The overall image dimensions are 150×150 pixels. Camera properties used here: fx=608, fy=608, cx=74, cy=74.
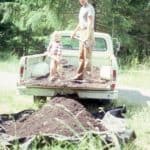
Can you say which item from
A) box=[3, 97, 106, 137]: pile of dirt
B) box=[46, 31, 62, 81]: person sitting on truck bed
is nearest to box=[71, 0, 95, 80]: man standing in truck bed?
box=[46, 31, 62, 81]: person sitting on truck bed

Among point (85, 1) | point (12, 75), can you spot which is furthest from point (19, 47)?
point (85, 1)

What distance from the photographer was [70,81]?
1170 centimetres

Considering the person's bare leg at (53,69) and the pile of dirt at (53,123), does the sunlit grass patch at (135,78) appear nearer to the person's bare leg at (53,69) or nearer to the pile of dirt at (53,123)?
the person's bare leg at (53,69)

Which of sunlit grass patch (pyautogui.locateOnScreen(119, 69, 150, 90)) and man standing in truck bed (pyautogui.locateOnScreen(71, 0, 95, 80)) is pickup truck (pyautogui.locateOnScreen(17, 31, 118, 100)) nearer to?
man standing in truck bed (pyautogui.locateOnScreen(71, 0, 95, 80))

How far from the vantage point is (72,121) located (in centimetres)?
861

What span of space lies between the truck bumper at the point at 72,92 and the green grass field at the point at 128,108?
0.46m

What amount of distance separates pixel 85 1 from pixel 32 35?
56.2 feet

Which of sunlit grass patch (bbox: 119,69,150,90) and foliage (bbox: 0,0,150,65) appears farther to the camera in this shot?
foliage (bbox: 0,0,150,65)

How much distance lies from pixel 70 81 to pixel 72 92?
1.23 ft

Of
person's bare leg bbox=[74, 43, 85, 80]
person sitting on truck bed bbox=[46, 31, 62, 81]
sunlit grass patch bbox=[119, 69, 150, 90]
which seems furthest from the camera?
sunlit grass patch bbox=[119, 69, 150, 90]

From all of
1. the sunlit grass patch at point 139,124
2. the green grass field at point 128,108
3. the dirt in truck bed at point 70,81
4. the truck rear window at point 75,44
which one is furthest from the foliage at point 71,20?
the sunlit grass patch at point 139,124

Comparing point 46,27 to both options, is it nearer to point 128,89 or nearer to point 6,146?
point 128,89

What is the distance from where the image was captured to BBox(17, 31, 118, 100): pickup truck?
11.3m

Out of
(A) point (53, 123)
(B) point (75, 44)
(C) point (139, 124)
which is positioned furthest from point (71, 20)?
(A) point (53, 123)
